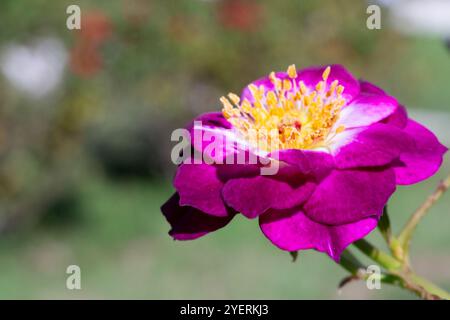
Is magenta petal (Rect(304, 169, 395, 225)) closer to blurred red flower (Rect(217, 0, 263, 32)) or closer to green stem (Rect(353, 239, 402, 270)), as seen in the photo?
green stem (Rect(353, 239, 402, 270))

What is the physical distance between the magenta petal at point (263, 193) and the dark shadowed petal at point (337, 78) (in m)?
0.18

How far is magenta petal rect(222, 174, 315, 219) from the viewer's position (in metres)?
0.68

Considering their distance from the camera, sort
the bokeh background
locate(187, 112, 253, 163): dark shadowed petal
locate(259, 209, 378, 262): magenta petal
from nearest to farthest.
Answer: locate(259, 209, 378, 262): magenta petal → locate(187, 112, 253, 163): dark shadowed petal → the bokeh background

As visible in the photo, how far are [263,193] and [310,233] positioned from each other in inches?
2.5

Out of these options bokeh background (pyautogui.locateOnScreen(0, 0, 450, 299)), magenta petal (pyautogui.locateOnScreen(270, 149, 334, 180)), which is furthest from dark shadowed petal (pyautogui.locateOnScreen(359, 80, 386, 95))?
bokeh background (pyautogui.locateOnScreen(0, 0, 450, 299))

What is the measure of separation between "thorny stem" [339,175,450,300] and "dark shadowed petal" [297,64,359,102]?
0.53ft

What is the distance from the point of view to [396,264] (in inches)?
30.5

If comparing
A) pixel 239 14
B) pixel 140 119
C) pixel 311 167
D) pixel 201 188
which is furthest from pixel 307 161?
pixel 140 119

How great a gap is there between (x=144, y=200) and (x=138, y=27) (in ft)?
6.89

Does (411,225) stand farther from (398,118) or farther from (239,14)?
(239,14)

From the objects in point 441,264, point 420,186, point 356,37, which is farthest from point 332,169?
point 420,186

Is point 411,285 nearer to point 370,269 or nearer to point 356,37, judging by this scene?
point 370,269

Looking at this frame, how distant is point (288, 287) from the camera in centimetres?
451

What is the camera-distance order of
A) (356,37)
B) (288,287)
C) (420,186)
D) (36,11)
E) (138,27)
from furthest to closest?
(420,186) < (356,37) < (138,27) < (288,287) < (36,11)
